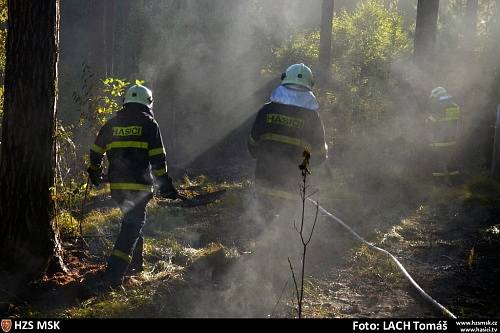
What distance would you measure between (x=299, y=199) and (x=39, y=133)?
3.11 m

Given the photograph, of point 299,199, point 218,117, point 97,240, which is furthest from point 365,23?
point 97,240

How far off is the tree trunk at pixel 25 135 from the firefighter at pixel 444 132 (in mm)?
7787

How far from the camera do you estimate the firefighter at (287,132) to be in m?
5.71

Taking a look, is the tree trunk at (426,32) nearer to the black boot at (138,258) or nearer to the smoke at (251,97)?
the smoke at (251,97)

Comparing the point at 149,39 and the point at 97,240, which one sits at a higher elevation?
the point at 149,39

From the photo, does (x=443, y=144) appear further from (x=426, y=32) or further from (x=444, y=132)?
(x=426, y=32)

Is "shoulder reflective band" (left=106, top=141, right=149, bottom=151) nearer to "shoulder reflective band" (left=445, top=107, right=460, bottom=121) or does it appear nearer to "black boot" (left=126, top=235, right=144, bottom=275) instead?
"black boot" (left=126, top=235, right=144, bottom=275)

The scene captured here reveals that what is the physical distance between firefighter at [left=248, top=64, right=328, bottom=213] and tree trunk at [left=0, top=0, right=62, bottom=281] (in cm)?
239

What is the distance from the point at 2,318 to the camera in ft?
13.3

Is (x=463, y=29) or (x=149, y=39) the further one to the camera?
(x=149, y=39)

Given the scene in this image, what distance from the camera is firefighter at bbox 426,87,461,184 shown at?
9.99m

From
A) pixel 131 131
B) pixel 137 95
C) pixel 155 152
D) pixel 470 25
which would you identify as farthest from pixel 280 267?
pixel 470 25

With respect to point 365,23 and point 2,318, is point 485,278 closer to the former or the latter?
point 2,318

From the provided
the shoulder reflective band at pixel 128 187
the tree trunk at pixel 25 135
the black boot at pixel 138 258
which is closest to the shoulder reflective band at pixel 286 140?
the shoulder reflective band at pixel 128 187
